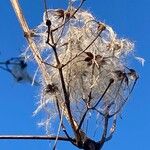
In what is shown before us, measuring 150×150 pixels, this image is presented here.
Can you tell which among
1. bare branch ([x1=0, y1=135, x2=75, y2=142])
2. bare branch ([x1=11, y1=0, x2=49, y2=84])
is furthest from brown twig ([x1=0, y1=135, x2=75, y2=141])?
bare branch ([x1=11, y1=0, x2=49, y2=84])

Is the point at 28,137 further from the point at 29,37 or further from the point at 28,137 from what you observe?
the point at 29,37

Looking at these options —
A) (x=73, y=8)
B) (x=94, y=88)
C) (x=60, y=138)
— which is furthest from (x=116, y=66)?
(x=60, y=138)

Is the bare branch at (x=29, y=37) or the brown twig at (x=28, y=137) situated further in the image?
the bare branch at (x=29, y=37)

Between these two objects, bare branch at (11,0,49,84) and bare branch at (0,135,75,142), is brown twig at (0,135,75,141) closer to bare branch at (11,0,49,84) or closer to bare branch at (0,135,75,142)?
bare branch at (0,135,75,142)

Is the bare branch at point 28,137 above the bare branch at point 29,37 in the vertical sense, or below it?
below

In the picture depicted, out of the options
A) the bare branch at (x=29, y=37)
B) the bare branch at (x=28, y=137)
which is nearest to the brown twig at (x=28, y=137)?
the bare branch at (x=28, y=137)

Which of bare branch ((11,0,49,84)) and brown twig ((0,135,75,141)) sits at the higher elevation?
bare branch ((11,0,49,84))

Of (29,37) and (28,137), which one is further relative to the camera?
(29,37)

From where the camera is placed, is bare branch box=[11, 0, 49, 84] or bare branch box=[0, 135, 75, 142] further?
bare branch box=[11, 0, 49, 84]

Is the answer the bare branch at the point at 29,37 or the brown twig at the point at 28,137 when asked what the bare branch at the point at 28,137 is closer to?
the brown twig at the point at 28,137

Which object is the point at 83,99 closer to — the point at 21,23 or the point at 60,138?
the point at 60,138

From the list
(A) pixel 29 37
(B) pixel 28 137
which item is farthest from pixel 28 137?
(A) pixel 29 37
